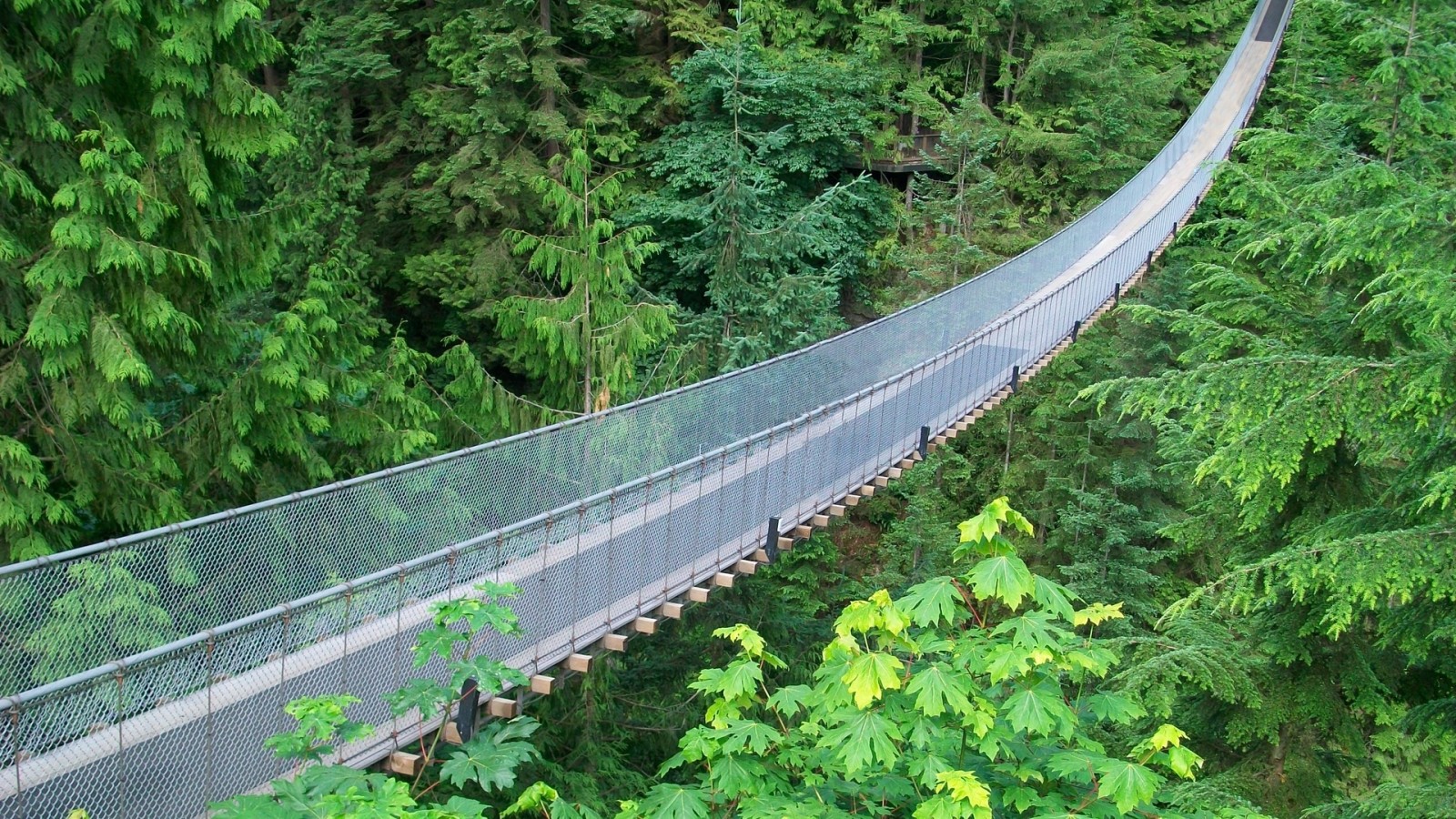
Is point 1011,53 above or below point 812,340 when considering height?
above

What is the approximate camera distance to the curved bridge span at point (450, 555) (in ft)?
13.9

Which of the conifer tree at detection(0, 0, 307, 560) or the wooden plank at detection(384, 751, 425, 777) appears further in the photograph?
the conifer tree at detection(0, 0, 307, 560)

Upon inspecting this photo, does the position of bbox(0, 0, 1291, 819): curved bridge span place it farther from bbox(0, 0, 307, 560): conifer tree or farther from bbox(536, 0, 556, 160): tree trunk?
bbox(536, 0, 556, 160): tree trunk

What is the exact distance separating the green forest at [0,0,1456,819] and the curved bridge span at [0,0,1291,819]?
377mm

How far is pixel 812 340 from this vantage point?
41.4 feet

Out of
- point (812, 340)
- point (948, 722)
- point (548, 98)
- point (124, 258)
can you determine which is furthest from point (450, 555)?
point (548, 98)

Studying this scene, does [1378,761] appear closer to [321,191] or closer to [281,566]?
→ [281,566]

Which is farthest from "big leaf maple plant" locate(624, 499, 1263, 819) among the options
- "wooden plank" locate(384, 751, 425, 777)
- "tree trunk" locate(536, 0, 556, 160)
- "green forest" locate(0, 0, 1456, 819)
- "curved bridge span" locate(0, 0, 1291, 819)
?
"tree trunk" locate(536, 0, 556, 160)

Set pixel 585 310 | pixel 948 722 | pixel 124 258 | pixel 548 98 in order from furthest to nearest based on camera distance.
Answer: pixel 548 98 < pixel 585 310 < pixel 124 258 < pixel 948 722

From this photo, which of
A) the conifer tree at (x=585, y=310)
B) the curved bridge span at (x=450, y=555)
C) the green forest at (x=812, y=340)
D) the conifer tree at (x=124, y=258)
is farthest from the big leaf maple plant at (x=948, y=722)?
the conifer tree at (x=585, y=310)

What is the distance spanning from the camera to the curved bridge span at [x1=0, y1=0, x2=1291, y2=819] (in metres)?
4.24

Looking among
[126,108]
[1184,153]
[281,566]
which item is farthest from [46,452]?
[1184,153]

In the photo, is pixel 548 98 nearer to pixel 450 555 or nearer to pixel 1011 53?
pixel 1011 53

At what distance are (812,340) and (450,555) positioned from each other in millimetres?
7708
